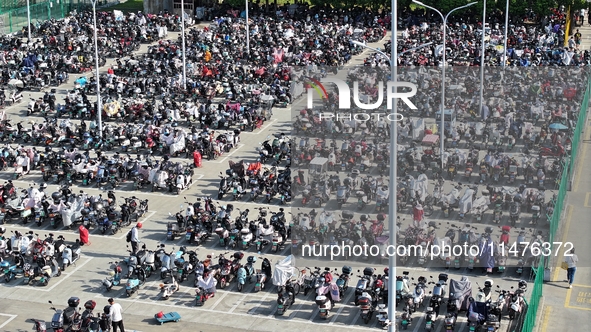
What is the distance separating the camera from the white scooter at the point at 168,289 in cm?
3947

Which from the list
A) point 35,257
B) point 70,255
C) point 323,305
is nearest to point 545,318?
point 323,305

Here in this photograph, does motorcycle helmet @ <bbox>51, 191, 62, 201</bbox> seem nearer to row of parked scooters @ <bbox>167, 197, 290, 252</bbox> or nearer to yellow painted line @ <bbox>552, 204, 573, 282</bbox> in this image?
row of parked scooters @ <bbox>167, 197, 290, 252</bbox>

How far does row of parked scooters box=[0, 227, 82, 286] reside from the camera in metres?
41.2

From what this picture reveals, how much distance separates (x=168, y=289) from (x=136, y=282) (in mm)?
1368

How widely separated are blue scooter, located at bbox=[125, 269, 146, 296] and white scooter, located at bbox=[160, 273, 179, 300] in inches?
40.5

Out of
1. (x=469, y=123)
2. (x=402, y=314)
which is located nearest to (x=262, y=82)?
(x=469, y=123)

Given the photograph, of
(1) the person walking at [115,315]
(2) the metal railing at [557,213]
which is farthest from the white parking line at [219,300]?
(2) the metal railing at [557,213]

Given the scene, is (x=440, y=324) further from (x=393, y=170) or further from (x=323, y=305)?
(x=393, y=170)

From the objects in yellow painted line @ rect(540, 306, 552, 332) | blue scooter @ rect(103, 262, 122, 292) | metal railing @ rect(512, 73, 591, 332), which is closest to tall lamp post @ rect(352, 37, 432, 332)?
metal railing @ rect(512, 73, 591, 332)

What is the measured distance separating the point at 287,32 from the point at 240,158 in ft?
87.8

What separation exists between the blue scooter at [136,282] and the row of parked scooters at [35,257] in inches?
137

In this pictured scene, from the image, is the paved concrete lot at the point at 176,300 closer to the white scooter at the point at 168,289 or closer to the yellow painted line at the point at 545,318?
the white scooter at the point at 168,289

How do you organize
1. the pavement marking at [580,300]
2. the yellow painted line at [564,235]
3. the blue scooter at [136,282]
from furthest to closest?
the yellow painted line at [564,235]
the blue scooter at [136,282]
the pavement marking at [580,300]

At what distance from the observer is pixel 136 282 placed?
4000 cm
